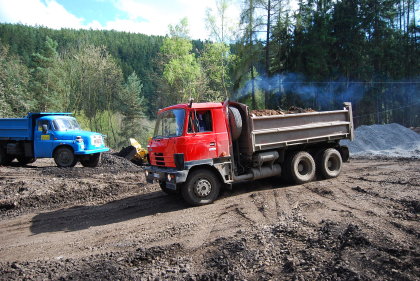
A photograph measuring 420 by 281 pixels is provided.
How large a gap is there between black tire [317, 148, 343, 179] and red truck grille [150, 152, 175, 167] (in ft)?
16.0

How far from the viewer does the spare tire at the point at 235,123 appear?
27.5ft

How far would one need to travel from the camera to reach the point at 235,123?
8359 mm

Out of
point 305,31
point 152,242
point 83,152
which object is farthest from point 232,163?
point 305,31

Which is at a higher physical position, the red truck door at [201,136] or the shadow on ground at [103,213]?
the red truck door at [201,136]

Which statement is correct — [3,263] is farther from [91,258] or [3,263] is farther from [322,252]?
[322,252]

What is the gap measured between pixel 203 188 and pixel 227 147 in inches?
47.6

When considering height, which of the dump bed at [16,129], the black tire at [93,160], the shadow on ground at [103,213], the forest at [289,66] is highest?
the forest at [289,66]

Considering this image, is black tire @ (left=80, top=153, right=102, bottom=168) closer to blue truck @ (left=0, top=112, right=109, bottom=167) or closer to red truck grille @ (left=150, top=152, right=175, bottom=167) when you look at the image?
blue truck @ (left=0, top=112, right=109, bottom=167)

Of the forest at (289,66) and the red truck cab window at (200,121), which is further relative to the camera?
the forest at (289,66)

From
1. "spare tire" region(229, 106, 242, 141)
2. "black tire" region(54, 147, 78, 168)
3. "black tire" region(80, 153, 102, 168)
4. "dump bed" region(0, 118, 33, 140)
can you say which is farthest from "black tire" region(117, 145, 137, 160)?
"spare tire" region(229, 106, 242, 141)

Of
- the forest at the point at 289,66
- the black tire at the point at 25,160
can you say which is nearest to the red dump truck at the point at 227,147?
the black tire at the point at 25,160

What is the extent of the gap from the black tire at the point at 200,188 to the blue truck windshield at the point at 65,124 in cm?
838

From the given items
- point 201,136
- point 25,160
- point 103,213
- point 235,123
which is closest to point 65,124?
point 25,160

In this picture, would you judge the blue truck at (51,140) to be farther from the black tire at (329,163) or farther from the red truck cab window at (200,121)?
the black tire at (329,163)
